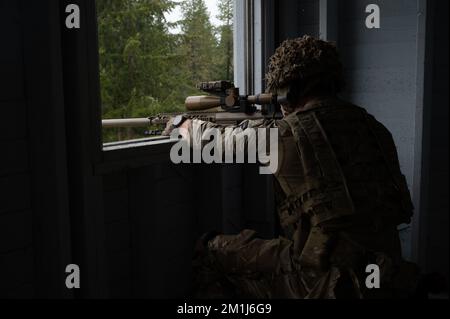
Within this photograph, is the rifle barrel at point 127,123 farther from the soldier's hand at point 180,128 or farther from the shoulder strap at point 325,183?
the shoulder strap at point 325,183

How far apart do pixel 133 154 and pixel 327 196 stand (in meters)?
0.78

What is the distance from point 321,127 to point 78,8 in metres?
0.91

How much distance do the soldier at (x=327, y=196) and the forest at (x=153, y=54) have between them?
167cm

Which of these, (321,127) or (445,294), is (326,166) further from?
(445,294)

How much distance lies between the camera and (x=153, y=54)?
503 centimetres

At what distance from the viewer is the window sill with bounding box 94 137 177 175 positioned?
1831 millimetres

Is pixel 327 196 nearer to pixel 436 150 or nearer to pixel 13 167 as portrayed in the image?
pixel 13 167

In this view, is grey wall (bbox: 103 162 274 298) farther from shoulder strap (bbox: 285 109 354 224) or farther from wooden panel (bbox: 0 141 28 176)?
shoulder strap (bbox: 285 109 354 224)

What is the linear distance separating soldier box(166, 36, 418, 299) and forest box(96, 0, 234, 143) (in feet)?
5.47

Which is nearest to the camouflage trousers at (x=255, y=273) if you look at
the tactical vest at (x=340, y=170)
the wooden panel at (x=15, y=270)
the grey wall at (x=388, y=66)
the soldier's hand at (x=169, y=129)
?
the tactical vest at (x=340, y=170)

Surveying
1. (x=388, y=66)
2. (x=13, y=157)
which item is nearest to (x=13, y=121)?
(x=13, y=157)

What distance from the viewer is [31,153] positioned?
1.62 m

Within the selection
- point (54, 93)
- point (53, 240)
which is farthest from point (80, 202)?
point (54, 93)

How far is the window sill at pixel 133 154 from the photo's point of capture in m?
1.83
